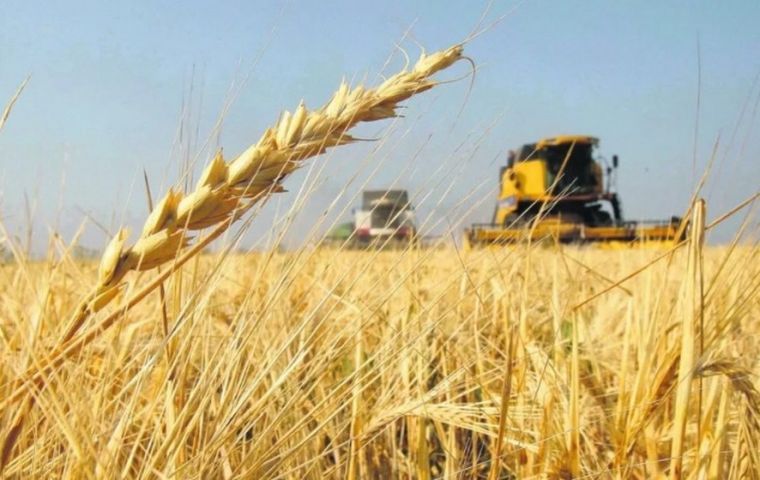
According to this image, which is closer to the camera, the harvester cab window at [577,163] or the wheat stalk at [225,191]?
the wheat stalk at [225,191]

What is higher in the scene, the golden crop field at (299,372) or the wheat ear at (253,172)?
the wheat ear at (253,172)

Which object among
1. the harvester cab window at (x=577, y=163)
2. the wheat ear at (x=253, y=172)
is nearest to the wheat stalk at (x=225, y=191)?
the wheat ear at (x=253, y=172)

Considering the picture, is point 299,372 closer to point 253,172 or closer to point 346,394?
point 346,394

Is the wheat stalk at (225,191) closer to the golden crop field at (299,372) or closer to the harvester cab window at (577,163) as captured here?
the golden crop field at (299,372)

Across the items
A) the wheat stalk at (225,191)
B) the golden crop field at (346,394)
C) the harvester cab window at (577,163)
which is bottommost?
the golden crop field at (346,394)

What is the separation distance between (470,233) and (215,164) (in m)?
12.0

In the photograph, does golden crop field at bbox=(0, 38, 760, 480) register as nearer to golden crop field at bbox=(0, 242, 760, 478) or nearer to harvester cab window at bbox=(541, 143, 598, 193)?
golden crop field at bbox=(0, 242, 760, 478)

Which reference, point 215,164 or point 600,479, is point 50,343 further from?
point 600,479

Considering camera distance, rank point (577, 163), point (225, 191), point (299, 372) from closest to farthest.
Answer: point (225, 191) < point (299, 372) < point (577, 163)

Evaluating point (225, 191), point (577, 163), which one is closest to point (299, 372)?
point (225, 191)

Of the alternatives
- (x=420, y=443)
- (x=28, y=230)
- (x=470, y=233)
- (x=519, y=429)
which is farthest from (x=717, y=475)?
(x=470, y=233)

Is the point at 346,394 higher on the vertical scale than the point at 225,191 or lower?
lower

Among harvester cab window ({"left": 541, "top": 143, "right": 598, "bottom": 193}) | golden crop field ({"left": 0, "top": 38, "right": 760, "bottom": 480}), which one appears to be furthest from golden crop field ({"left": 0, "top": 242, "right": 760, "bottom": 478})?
harvester cab window ({"left": 541, "top": 143, "right": 598, "bottom": 193})

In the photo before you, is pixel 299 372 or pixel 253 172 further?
pixel 299 372
